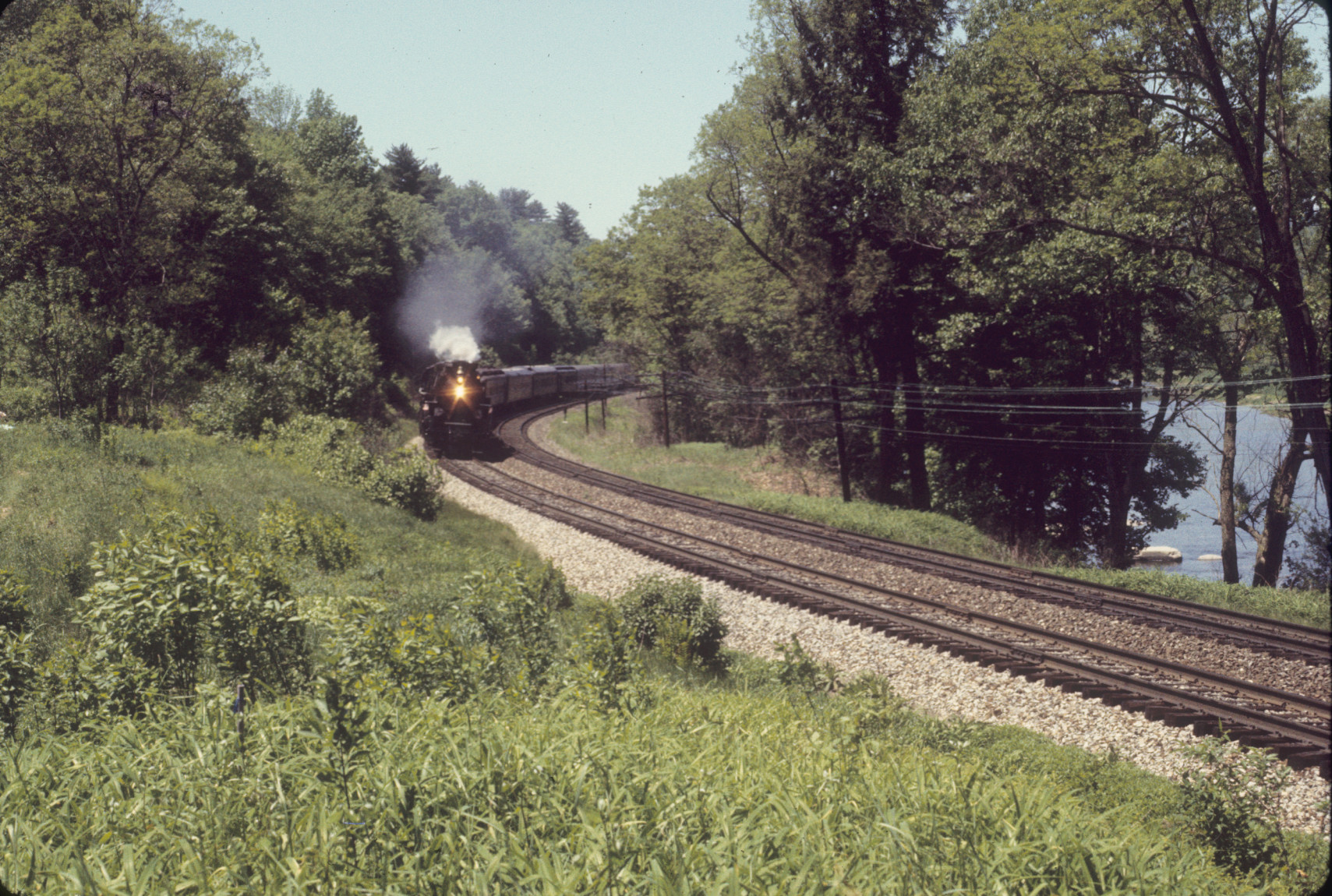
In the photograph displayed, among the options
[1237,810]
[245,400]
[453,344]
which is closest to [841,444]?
[245,400]

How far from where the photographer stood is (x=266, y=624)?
692 centimetres

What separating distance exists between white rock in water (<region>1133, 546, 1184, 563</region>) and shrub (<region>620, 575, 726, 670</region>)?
39.3 meters

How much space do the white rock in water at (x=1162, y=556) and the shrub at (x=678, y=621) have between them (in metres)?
39.3

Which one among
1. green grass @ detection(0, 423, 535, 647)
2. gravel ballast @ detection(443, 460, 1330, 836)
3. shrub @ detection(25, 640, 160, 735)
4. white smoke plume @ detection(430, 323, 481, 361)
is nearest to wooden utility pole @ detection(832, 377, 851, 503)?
gravel ballast @ detection(443, 460, 1330, 836)

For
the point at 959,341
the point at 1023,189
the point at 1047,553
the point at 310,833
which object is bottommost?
the point at 1047,553

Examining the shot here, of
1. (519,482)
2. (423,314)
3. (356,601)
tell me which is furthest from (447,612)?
(423,314)

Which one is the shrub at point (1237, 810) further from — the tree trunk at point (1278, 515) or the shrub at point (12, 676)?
the tree trunk at point (1278, 515)

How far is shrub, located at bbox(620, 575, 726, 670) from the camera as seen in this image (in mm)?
11703

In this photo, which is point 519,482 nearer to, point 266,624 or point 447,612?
point 447,612

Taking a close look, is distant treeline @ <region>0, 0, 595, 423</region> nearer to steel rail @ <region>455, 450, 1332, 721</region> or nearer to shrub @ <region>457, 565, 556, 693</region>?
shrub @ <region>457, 565, 556, 693</region>

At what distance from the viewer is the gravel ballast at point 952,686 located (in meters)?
8.75

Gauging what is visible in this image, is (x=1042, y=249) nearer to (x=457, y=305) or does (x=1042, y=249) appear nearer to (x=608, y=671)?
(x=608, y=671)

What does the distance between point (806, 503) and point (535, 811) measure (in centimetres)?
2054

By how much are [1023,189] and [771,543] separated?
11646 millimetres
